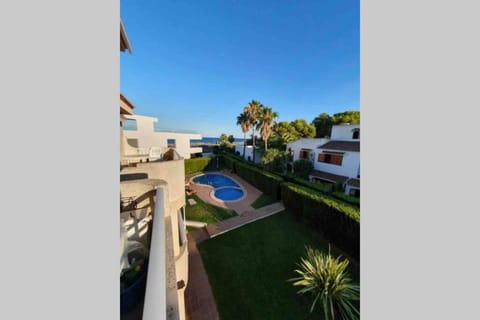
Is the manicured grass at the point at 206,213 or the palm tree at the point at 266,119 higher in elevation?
the palm tree at the point at 266,119

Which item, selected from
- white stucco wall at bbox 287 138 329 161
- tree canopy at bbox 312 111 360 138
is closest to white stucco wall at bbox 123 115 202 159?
white stucco wall at bbox 287 138 329 161

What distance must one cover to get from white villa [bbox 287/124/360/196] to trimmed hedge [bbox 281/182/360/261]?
23.4ft

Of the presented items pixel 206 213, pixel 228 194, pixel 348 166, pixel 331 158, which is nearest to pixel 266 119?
pixel 331 158

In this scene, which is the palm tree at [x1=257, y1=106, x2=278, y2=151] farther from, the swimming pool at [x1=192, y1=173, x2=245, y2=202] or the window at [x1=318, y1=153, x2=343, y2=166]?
the swimming pool at [x1=192, y1=173, x2=245, y2=202]

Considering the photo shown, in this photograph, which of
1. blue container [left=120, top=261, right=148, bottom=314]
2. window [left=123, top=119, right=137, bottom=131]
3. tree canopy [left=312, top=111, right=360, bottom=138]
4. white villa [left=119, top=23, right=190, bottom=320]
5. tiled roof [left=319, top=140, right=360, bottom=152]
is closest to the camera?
white villa [left=119, top=23, right=190, bottom=320]

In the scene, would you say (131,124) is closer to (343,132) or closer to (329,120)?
(343,132)

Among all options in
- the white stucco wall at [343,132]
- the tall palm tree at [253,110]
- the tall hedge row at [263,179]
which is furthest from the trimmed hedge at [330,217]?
the tall palm tree at [253,110]

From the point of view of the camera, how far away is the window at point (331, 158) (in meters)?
17.9

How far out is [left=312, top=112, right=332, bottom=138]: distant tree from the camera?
35188mm

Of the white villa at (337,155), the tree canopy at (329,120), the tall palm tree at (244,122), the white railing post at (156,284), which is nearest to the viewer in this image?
the white railing post at (156,284)

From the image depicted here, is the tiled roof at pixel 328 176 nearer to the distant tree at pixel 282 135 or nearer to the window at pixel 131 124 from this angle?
the distant tree at pixel 282 135
